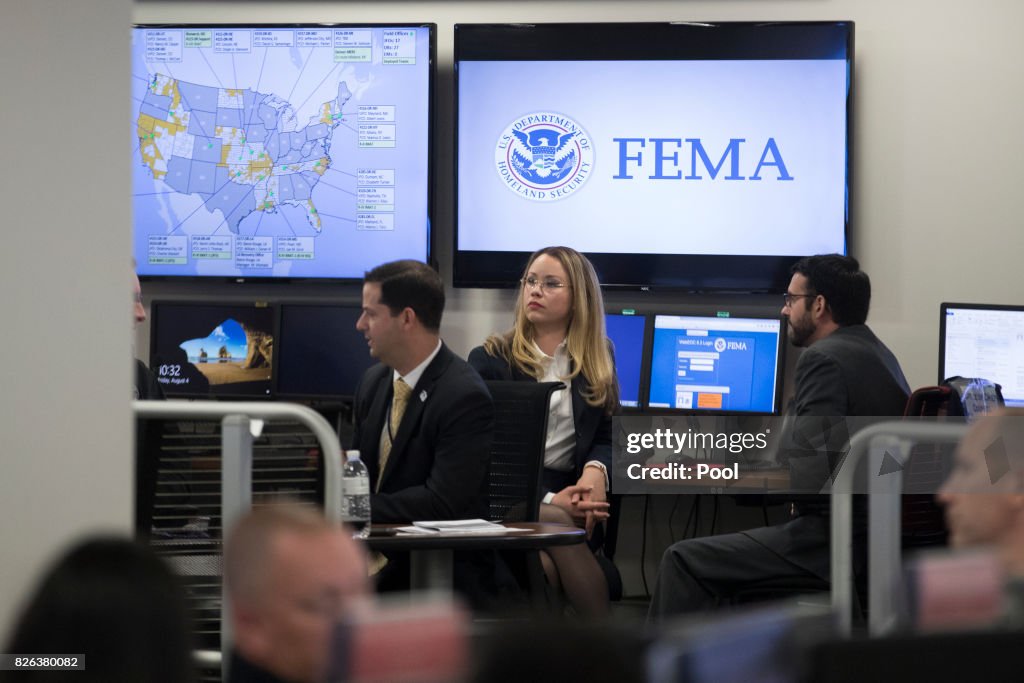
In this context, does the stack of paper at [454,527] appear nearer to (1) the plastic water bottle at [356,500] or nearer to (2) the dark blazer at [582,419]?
(1) the plastic water bottle at [356,500]

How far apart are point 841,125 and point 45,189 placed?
3.97 meters

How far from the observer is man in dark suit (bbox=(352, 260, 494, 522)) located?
3.44 meters

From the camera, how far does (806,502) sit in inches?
143

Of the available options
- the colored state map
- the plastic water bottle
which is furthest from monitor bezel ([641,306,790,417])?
the plastic water bottle

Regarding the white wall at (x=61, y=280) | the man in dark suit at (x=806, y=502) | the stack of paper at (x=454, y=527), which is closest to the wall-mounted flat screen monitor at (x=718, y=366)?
the man in dark suit at (x=806, y=502)

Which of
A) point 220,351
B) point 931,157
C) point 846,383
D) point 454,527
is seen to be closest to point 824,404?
point 846,383

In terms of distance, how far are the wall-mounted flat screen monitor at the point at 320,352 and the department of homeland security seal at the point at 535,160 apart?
0.92m

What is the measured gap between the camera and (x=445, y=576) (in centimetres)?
316

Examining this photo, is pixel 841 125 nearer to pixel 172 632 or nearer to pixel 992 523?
pixel 992 523

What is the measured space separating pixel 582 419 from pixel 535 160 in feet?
5.03

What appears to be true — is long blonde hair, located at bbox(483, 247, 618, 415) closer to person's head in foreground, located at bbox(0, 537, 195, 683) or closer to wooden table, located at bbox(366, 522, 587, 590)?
wooden table, located at bbox(366, 522, 587, 590)

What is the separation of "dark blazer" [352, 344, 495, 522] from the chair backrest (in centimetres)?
20

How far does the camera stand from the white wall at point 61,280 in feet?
6.57

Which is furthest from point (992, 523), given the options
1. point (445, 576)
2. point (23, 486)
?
point (445, 576)
